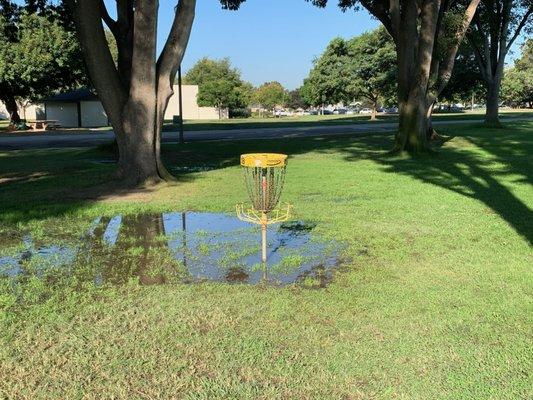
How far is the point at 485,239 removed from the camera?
21.0 feet

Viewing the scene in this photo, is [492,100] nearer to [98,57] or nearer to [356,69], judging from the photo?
[98,57]

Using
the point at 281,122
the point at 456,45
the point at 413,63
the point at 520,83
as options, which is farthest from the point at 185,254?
the point at 520,83

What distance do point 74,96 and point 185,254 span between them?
44.9 m

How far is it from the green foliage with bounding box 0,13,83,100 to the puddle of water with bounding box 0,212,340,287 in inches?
1165

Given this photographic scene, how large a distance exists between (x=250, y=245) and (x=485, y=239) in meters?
2.70

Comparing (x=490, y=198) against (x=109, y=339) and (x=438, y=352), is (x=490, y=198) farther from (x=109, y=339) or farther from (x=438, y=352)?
(x=109, y=339)

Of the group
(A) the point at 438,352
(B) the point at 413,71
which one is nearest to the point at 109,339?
(A) the point at 438,352

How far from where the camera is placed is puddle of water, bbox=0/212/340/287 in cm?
527

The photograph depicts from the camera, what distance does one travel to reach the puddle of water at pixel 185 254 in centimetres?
527

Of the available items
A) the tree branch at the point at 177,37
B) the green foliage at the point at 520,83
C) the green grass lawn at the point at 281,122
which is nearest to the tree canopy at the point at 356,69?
the green grass lawn at the point at 281,122

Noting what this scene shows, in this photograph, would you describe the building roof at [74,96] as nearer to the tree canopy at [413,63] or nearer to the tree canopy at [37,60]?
the tree canopy at [37,60]

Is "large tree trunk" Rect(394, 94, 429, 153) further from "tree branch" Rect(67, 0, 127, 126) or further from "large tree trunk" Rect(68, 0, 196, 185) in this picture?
"tree branch" Rect(67, 0, 127, 126)

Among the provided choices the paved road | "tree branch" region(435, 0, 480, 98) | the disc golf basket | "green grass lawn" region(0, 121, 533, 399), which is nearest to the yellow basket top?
the disc golf basket

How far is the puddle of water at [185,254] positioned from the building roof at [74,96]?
42.2 metres
